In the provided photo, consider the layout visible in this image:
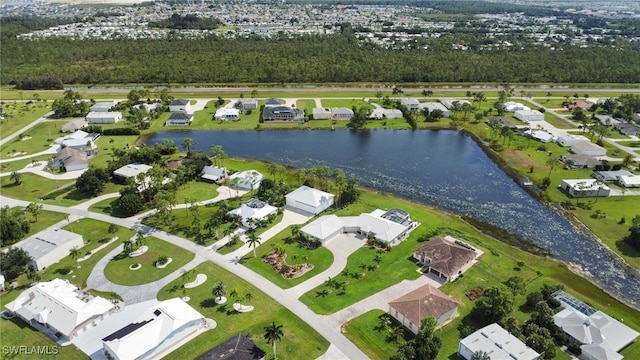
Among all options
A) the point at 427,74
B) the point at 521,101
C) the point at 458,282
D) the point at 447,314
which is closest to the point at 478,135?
the point at 521,101

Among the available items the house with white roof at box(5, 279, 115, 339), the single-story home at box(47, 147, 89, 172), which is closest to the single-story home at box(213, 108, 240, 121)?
the single-story home at box(47, 147, 89, 172)

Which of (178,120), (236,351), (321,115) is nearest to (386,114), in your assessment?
(321,115)

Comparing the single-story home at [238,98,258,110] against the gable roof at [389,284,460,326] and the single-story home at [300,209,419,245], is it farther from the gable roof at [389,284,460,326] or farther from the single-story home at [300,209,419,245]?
the gable roof at [389,284,460,326]

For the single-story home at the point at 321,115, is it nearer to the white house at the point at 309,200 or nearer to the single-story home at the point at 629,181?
the white house at the point at 309,200

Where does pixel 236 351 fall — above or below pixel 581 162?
below

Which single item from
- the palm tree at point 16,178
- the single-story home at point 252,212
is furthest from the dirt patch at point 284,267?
the palm tree at point 16,178

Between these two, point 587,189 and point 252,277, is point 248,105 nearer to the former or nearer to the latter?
point 252,277

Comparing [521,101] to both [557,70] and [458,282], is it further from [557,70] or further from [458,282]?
[458,282]
